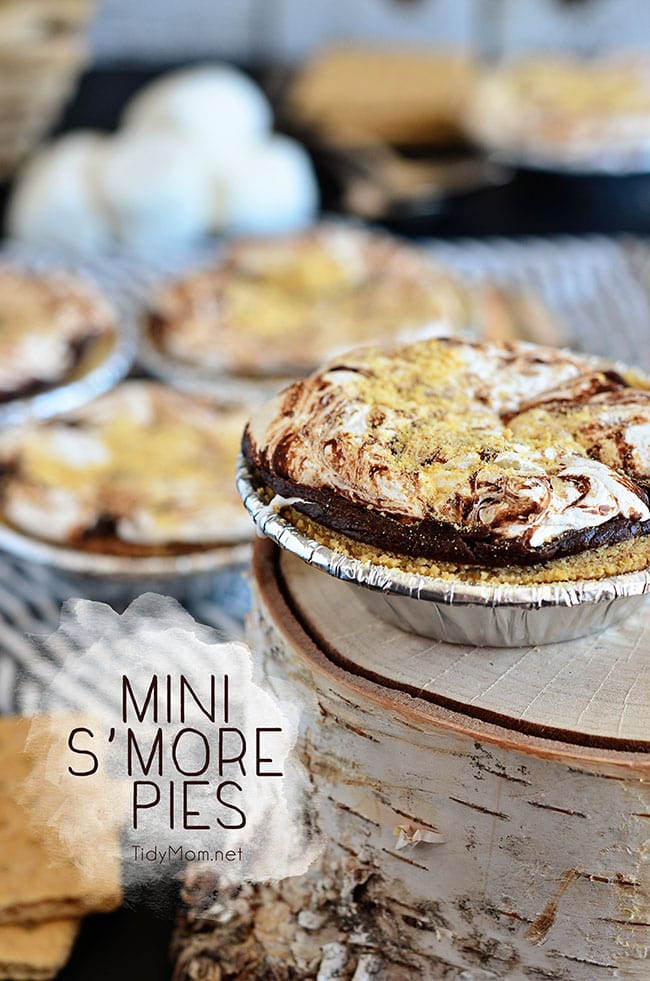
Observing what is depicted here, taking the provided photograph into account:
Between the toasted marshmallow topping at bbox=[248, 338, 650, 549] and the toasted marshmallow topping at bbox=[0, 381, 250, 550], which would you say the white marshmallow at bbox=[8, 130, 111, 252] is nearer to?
the toasted marshmallow topping at bbox=[0, 381, 250, 550]

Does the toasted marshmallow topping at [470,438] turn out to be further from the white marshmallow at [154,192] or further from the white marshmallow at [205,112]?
the white marshmallow at [205,112]

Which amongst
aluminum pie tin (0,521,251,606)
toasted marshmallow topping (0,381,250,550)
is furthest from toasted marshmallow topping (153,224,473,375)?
aluminum pie tin (0,521,251,606)

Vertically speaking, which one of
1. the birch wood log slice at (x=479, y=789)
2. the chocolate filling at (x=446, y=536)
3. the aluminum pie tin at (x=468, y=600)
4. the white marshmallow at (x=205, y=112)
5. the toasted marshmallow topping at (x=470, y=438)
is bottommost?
the white marshmallow at (x=205, y=112)

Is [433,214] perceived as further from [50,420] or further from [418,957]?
[418,957]

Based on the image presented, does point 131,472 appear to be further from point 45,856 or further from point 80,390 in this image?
point 45,856

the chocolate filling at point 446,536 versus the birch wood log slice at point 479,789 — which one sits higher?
the chocolate filling at point 446,536

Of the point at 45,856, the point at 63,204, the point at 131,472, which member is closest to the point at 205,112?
the point at 63,204

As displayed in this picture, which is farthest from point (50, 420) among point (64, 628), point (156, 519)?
point (64, 628)

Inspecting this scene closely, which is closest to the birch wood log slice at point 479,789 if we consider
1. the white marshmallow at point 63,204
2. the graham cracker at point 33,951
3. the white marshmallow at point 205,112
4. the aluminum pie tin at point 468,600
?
the aluminum pie tin at point 468,600
